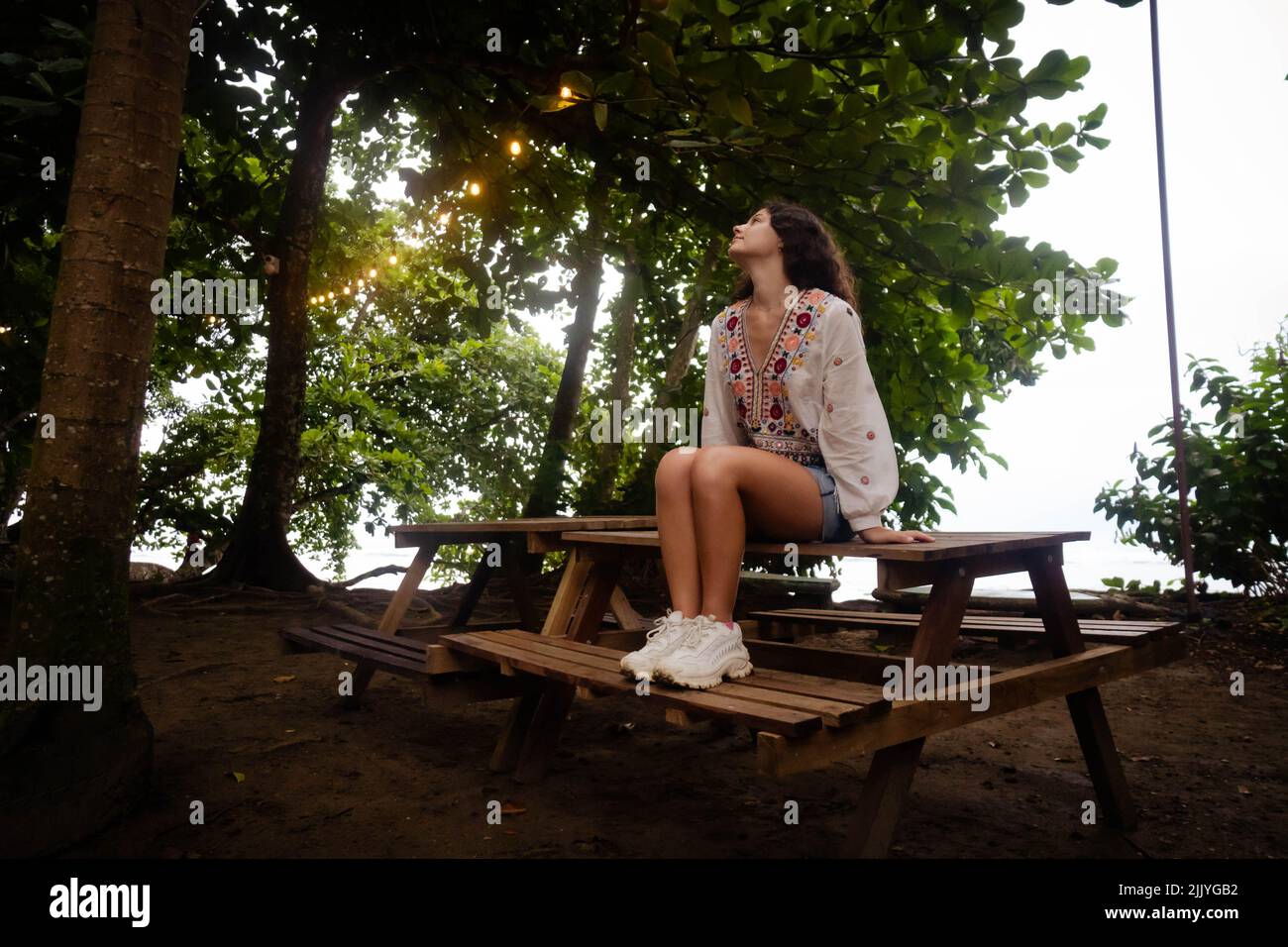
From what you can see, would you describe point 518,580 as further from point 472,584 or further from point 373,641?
point 373,641

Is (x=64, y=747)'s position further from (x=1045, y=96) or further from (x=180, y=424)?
(x=180, y=424)

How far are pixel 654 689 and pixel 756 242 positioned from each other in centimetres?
163

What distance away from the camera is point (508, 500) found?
672 inches

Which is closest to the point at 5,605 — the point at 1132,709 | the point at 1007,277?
the point at 1007,277

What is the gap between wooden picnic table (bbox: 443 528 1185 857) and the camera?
1.85 metres

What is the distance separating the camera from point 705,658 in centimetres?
211

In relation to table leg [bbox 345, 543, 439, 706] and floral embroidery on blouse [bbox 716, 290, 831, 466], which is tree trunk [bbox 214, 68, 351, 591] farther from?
floral embroidery on blouse [bbox 716, 290, 831, 466]

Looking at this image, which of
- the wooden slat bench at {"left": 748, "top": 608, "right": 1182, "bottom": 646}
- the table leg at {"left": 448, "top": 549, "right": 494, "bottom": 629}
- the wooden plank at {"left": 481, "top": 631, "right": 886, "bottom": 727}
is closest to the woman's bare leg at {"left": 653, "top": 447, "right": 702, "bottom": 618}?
the wooden plank at {"left": 481, "top": 631, "right": 886, "bottom": 727}

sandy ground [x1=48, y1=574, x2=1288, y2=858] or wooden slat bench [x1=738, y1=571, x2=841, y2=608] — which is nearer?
sandy ground [x1=48, y1=574, x2=1288, y2=858]

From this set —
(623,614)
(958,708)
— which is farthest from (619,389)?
(958,708)

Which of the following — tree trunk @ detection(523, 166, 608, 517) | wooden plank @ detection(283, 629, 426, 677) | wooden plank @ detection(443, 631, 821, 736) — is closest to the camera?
wooden plank @ detection(443, 631, 821, 736)

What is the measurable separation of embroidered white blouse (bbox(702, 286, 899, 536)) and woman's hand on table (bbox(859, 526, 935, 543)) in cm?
3

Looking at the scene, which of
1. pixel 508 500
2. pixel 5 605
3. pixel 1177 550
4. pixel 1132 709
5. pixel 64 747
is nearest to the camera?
pixel 64 747
